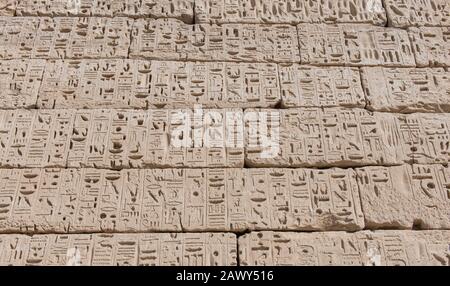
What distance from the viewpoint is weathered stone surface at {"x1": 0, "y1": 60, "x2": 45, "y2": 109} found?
4.70 m

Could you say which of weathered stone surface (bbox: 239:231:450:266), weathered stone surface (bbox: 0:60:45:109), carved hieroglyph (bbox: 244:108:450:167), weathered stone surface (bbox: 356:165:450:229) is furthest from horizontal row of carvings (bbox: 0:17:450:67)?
weathered stone surface (bbox: 239:231:450:266)

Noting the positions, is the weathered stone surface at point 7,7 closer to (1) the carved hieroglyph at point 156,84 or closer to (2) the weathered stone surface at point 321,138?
(1) the carved hieroglyph at point 156,84

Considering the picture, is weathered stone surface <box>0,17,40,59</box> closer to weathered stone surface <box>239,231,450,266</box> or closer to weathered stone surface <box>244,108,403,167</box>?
weathered stone surface <box>244,108,403,167</box>

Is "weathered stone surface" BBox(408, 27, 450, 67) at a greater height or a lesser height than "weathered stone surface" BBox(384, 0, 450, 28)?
lesser

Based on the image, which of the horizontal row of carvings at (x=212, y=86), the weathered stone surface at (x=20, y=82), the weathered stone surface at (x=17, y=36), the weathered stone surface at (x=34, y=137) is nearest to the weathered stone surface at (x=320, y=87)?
the horizontal row of carvings at (x=212, y=86)

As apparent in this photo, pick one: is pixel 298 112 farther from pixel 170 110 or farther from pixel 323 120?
pixel 170 110

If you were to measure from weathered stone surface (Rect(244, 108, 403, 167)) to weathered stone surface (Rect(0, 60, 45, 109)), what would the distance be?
Result: 1.75m

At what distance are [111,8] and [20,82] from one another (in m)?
1.13

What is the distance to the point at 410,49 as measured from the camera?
203 inches

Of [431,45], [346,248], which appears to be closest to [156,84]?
[346,248]

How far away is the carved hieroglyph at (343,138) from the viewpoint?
4.40 meters

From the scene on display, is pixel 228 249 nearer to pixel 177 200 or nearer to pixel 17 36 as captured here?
pixel 177 200

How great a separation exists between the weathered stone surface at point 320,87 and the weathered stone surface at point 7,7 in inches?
98.6

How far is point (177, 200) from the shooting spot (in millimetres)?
4152
